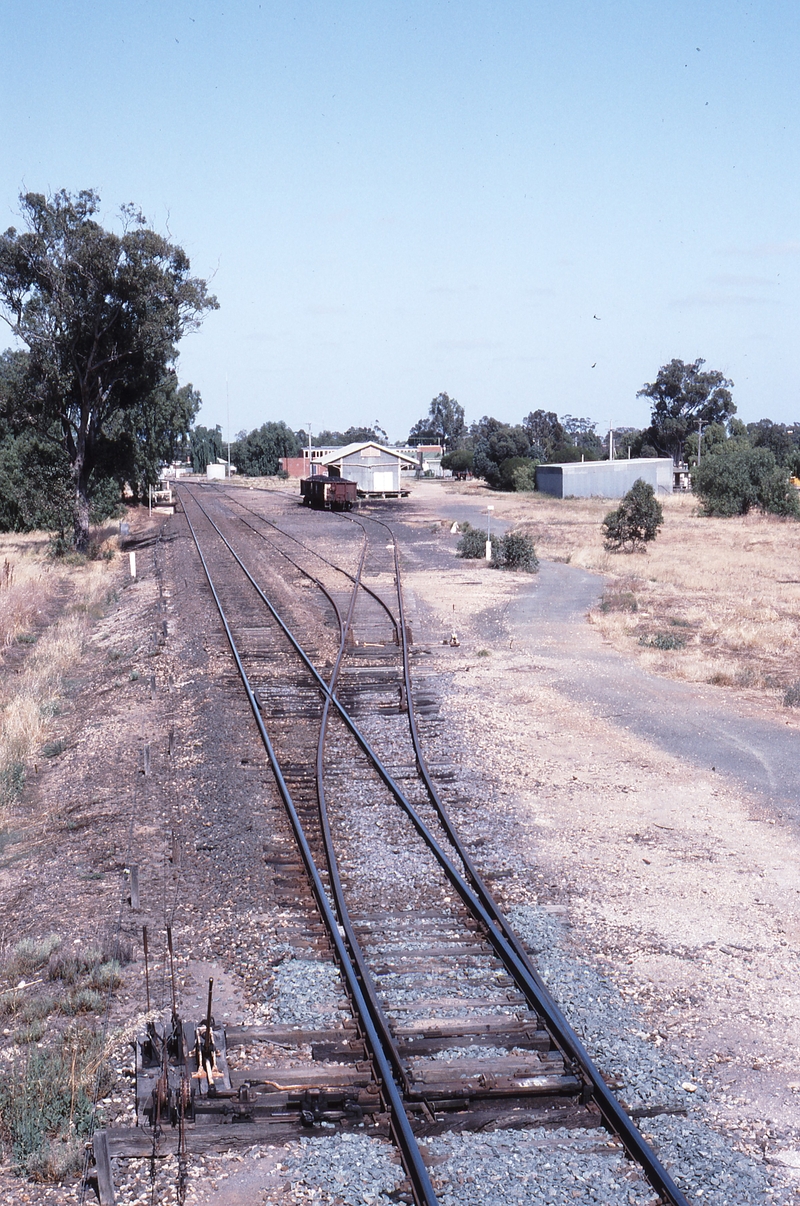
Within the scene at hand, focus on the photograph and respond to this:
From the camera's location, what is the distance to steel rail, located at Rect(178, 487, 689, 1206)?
5469 millimetres

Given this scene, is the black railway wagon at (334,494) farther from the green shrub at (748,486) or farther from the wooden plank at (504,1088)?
the wooden plank at (504,1088)

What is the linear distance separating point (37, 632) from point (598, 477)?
200 ft

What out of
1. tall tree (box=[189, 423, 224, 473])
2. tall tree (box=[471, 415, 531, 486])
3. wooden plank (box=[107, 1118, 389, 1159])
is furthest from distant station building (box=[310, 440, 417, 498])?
tall tree (box=[189, 423, 224, 473])

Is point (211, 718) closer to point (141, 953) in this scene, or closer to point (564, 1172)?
point (141, 953)

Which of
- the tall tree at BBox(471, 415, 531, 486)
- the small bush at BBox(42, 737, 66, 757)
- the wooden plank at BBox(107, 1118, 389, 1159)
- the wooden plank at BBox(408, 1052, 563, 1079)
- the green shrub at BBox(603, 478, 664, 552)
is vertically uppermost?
the tall tree at BBox(471, 415, 531, 486)

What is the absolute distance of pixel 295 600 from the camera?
26406 mm

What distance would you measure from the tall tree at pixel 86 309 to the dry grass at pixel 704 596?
15.9m

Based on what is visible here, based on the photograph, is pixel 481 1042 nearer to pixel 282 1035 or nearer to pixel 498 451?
pixel 282 1035

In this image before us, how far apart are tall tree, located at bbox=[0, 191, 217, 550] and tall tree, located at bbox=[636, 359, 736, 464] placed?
96.0 metres

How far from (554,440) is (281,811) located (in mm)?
139593

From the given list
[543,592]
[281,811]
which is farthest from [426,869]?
[543,592]

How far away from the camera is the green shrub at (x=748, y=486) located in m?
60.8

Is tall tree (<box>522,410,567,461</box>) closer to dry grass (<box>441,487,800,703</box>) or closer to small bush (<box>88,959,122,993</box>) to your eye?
dry grass (<box>441,487,800,703</box>)

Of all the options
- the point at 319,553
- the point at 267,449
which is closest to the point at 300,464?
the point at 267,449
